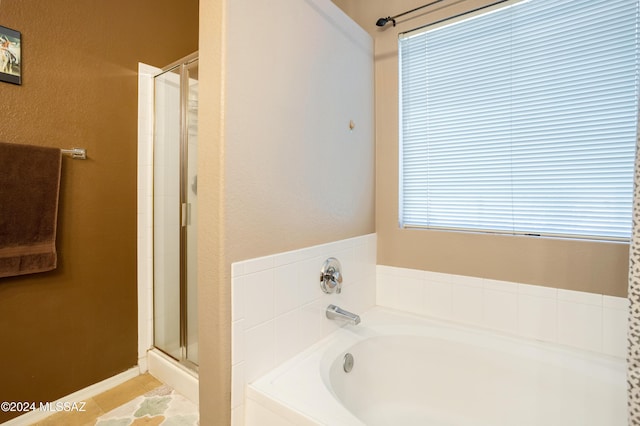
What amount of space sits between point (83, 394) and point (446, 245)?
2.25 meters

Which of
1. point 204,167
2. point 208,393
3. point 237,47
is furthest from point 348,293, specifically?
point 237,47

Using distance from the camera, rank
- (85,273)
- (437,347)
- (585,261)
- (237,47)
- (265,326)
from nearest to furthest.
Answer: (237,47)
(265,326)
(585,261)
(437,347)
(85,273)

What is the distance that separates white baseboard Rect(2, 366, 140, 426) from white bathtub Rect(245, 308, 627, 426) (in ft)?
4.37

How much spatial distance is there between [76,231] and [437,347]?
2077 millimetres

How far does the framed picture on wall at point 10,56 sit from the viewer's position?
57.0 inches

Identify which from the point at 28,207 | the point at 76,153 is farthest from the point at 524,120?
the point at 28,207

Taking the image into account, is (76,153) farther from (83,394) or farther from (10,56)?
(83,394)

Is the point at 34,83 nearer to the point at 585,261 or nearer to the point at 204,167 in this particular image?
the point at 204,167

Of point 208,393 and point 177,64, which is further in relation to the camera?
point 177,64

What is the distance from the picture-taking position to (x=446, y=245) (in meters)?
1.67

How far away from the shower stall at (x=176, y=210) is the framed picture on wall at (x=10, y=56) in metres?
0.67

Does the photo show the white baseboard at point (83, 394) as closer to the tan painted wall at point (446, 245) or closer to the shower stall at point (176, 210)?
the shower stall at point (176, 210)

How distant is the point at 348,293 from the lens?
165 cm

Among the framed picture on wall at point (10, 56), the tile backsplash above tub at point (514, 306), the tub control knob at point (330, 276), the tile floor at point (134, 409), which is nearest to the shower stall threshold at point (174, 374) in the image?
the tile floor at point (134, 409)
